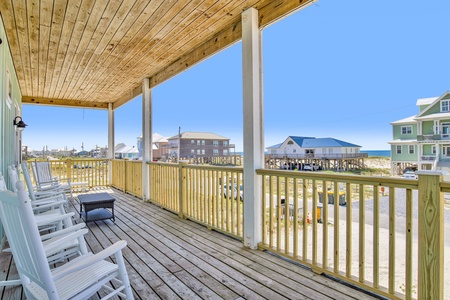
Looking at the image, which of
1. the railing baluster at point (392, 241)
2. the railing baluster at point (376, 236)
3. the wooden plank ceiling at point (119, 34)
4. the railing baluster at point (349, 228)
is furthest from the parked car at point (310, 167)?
the wooden plank ceiling at point (119, 34)

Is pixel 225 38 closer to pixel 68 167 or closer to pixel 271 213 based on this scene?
pixel 271 213

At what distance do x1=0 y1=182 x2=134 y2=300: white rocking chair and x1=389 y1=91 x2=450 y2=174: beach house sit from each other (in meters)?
1.81

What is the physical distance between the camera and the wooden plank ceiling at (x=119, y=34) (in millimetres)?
2656

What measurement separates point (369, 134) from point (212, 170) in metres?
2.09

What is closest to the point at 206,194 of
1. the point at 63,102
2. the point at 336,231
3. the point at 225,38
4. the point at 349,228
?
the point at 336,231

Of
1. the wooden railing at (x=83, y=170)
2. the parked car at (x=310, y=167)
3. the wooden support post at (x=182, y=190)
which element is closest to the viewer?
the parked car at (x=310, y=167)

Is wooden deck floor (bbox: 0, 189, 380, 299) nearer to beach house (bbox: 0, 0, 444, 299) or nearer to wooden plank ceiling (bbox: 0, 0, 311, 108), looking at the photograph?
beach house (bbox: 0, 0, 444, 299)

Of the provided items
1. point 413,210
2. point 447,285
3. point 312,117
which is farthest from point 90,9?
point 447,285

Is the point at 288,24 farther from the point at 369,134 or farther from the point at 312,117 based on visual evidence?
the point at 369,134

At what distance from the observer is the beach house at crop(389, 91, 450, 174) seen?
4.69 ft

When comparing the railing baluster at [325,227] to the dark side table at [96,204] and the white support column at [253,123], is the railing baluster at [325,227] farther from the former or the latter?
the dark side table at [96,204]

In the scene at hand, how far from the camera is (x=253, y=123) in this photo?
2791mm

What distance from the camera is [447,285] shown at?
188cm

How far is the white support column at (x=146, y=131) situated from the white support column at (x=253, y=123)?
124 inches
